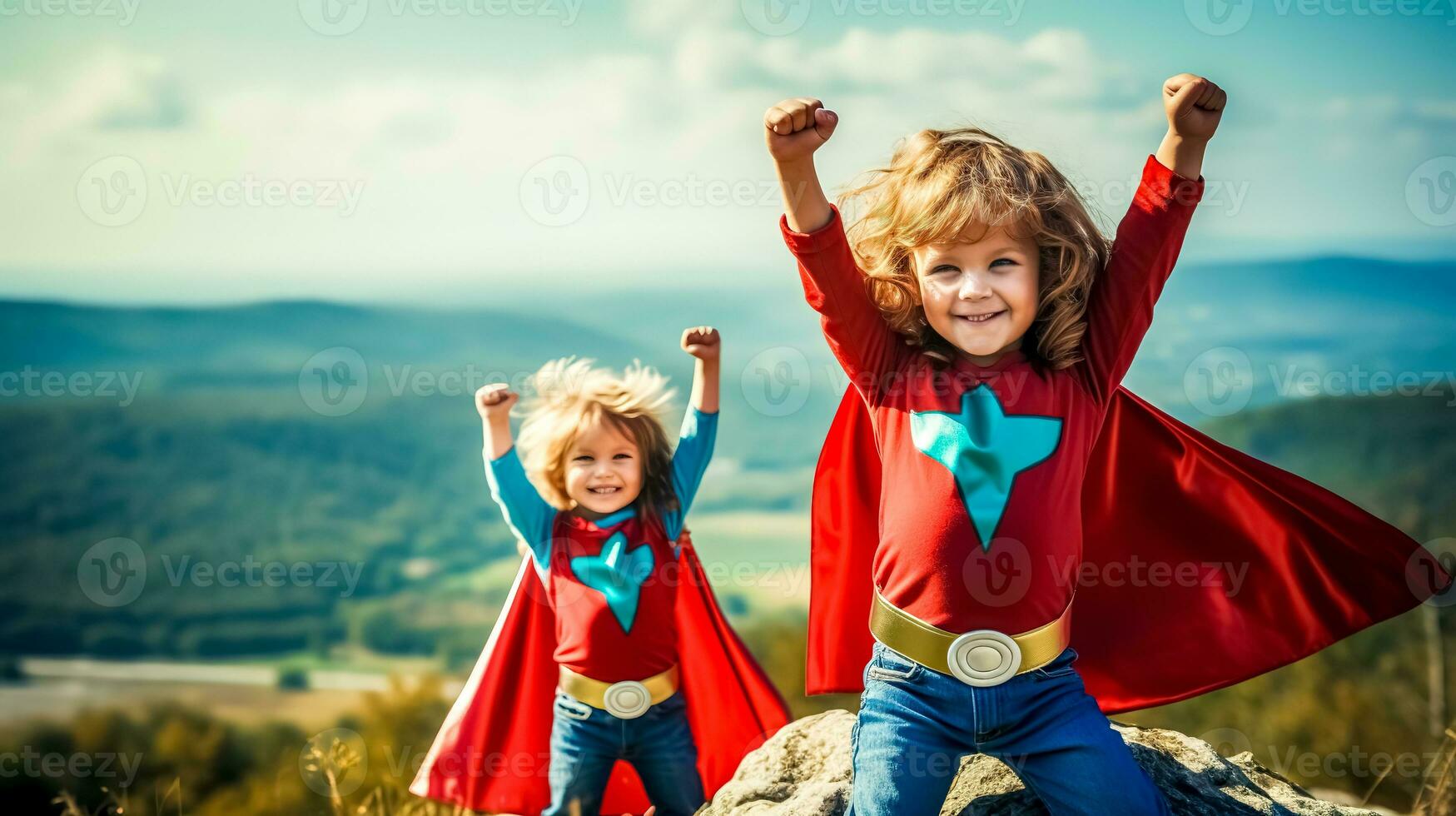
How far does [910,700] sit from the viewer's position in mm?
2240

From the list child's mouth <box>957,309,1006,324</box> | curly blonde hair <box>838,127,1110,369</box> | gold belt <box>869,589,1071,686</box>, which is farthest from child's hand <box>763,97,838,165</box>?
gold belt <box>869,589,1071,686</box>

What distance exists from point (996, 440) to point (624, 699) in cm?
119

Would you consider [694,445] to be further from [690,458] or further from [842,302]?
[842,302]

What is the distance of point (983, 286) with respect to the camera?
89.0 inches

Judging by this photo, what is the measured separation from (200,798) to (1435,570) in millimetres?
9541

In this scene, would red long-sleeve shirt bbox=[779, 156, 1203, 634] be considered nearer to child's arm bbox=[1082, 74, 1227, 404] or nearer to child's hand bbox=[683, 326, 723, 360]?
child's arm bbox=[1082, 74, 1227, 404]

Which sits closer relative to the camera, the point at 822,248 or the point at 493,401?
the point at 822,248

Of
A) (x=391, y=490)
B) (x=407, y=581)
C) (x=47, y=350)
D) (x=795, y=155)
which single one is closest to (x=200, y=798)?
(x=795, y=155)

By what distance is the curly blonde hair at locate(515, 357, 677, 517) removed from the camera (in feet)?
9.83

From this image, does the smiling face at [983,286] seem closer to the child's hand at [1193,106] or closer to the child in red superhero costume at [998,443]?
the child in red superhero costume at [998,443]

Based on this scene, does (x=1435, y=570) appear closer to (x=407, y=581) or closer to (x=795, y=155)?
(x=795, y=155)

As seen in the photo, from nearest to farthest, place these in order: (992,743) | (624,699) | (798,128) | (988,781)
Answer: (798,128)
(992,743)
(988,781)
(624,699)

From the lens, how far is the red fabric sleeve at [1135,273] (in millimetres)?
2232

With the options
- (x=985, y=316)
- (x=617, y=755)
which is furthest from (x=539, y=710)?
(x=985, y=316)
